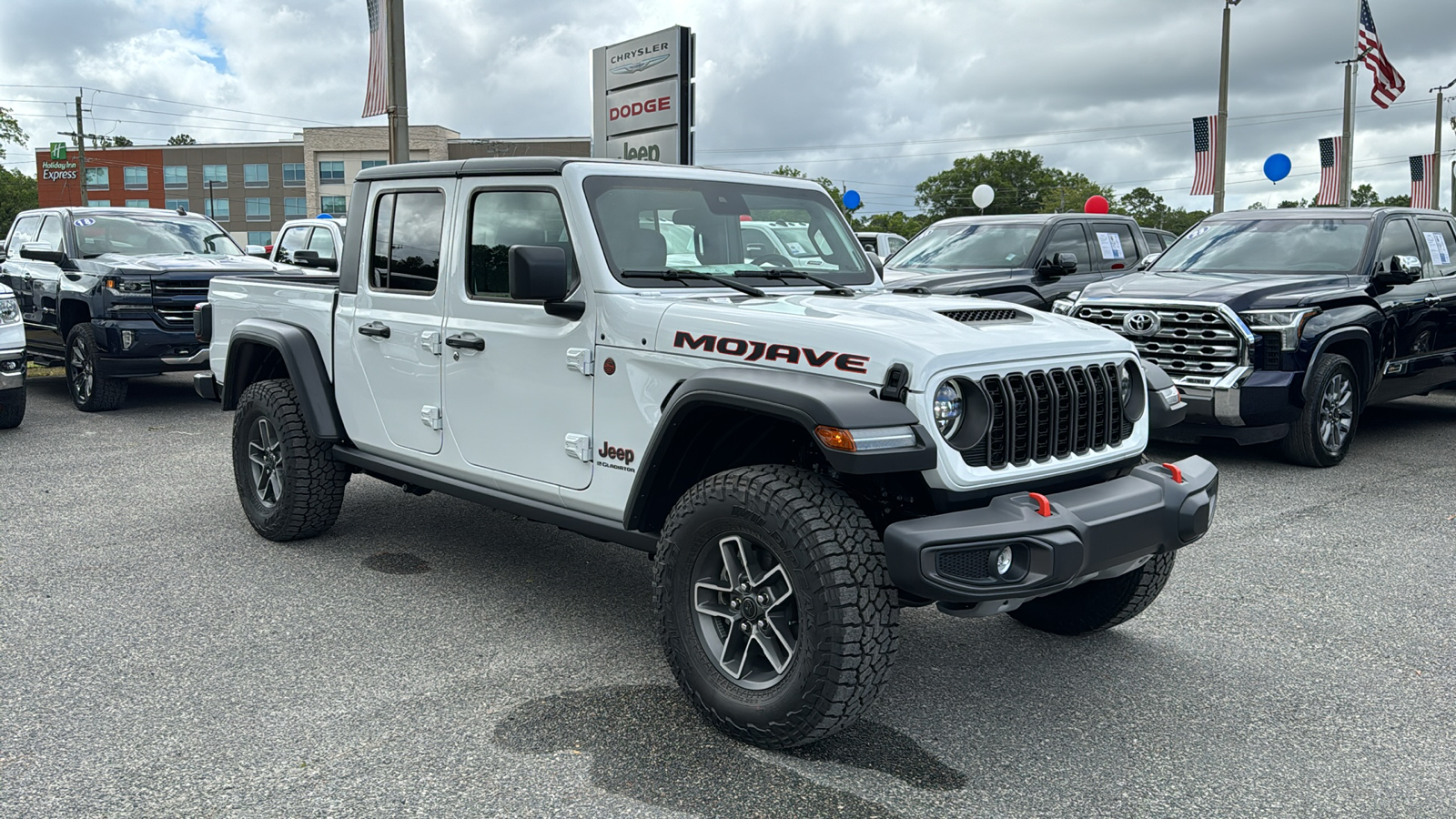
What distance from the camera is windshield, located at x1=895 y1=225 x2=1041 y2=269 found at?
1127cm

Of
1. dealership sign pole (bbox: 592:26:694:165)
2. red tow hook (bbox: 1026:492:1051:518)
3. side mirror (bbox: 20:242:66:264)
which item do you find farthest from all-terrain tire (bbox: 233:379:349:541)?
dealership sign pole (bbox: 592:26:694:165)

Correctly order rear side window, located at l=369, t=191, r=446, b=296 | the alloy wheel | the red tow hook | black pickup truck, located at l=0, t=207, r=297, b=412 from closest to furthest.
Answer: the red tow hook → the alloy wheel → rear side window, located at l=369, t=191, r=446, b=296 → black pickup truck, located at l=0, t=207, r=297, b=412

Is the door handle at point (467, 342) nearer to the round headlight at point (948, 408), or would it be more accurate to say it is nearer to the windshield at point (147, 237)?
the round headlight at point (948, 408)

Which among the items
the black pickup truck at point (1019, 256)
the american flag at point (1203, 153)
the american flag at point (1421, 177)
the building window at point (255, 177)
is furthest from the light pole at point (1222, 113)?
the building window at point (255, 177)

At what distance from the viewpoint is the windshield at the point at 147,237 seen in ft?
37.6

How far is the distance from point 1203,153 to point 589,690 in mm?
20157

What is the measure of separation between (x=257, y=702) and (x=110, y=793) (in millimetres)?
681

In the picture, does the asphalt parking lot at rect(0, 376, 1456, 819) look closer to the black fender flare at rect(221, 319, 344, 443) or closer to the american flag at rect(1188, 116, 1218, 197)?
the black fender flare at rect(221, 319, 344, 443)

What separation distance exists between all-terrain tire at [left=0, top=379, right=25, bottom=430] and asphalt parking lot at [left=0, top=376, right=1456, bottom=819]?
12.1 feet

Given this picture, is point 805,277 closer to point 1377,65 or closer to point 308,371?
point 308,371

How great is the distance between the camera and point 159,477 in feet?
25.2

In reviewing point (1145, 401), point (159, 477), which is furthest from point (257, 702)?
point (159, 477)

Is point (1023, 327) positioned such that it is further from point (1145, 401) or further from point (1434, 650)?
point (1434, 650)

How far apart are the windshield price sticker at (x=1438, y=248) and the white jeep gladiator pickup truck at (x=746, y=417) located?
6.87 m
